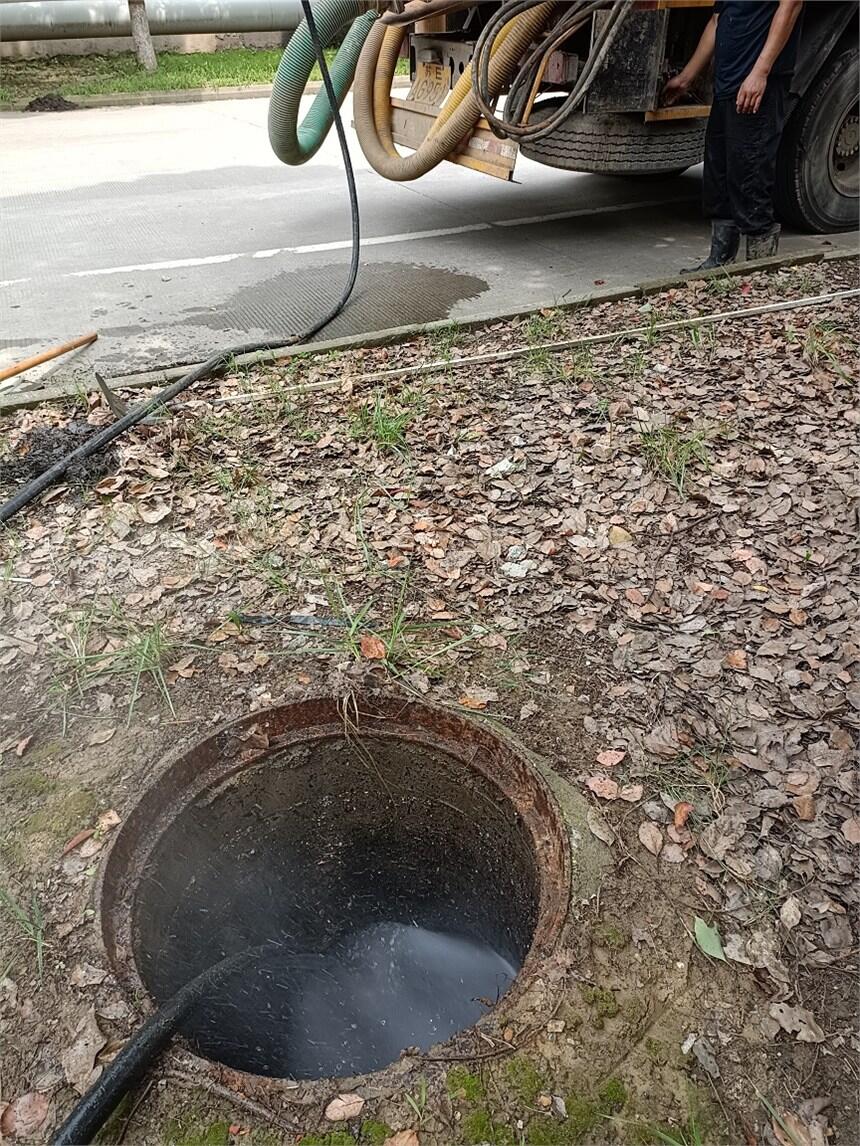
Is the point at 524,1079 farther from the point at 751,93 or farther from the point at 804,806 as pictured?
the point at 751,93

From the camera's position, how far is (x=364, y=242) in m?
6.38

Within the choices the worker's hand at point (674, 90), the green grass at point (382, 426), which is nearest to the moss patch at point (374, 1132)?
the green grass at point (382, 426)

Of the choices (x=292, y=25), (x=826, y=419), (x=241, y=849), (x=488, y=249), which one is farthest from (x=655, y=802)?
(x=292, y=25)

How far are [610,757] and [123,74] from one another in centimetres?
1690

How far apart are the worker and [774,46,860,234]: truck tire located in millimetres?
748

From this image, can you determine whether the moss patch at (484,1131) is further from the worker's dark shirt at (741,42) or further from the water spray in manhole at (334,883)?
the worker's dark shirt at (741,42)

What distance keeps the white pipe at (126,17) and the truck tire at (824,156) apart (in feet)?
41.4

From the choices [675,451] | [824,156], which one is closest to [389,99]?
[824,156]

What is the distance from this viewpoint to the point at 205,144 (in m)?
10.0

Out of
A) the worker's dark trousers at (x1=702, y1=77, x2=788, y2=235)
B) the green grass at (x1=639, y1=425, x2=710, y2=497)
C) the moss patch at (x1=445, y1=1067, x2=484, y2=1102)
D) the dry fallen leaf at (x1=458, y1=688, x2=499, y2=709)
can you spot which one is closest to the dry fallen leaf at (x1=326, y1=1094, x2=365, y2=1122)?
the moss patch at (x1=445, y1=1067, x2=484, y2=1102)

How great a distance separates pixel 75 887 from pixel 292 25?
18.8 metres

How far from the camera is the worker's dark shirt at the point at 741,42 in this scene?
435 centimetres

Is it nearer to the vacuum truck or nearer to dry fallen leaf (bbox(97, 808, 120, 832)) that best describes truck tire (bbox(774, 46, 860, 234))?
the vacuum truck

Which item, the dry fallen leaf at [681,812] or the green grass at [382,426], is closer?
the dry fallen leaf at [681,812]
